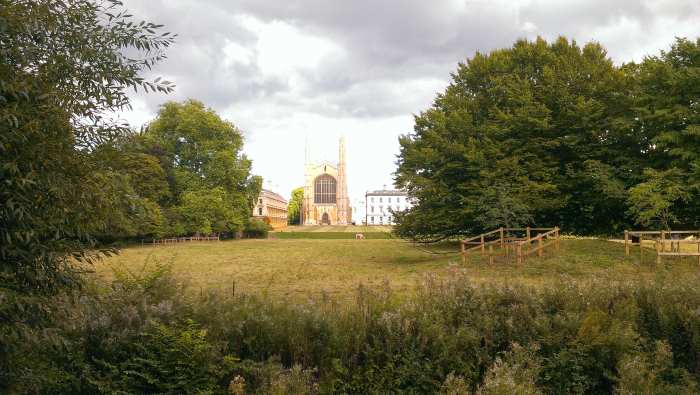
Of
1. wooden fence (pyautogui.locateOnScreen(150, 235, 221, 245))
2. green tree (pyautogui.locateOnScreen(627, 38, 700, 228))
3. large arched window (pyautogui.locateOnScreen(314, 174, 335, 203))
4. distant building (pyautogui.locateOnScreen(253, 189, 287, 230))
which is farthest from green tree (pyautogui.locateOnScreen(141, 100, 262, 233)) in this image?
large arched window (pyautogui.locateOnScreen(314, 174, 335, 203))

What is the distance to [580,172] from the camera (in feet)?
76.4

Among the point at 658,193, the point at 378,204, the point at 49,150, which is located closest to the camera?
the point at 49,150

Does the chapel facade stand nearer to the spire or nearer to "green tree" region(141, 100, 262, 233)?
the spire

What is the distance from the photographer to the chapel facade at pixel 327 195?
143 metres

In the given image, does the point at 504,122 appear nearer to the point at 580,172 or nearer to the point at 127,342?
the point at 580,172

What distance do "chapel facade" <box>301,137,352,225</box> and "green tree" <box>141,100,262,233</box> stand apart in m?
88.8

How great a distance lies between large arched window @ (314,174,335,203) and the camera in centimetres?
14475

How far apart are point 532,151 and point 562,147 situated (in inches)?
60.5

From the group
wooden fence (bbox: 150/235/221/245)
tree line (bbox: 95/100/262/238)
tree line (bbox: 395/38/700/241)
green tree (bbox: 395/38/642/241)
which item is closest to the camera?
tree line (bbox: 395/38/700/241)

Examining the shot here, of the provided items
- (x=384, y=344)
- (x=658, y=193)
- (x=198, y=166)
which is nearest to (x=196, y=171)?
(x=198, y=166)

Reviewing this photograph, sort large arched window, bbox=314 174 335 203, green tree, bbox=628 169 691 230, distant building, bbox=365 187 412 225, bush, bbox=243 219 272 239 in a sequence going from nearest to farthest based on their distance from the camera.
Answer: green tree, bbox=628 169 691 230, bush, bbox=243 219 272 239, large arched window, bbox=314 174 335 203, distant building, bbox=365 187 412 225

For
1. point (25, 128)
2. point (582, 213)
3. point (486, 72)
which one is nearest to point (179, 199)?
point (486, 72)

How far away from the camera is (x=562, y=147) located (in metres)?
25.2

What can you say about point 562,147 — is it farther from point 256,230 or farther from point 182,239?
point 256,230
